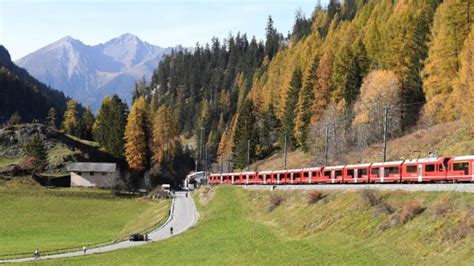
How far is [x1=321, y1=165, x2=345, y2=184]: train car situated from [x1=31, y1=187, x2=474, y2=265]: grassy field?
5.58 meters

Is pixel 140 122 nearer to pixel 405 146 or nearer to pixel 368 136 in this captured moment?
pixel 368 136

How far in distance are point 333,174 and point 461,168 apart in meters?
21.5

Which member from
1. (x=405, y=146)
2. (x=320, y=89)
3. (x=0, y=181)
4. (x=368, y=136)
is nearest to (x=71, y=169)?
(x=0, y=181)

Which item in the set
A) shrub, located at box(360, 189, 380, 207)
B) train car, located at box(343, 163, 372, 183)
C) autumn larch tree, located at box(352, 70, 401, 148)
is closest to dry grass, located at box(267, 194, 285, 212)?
train car, located at box(343, 163, 372, 183)

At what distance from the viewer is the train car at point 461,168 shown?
41.6 metres

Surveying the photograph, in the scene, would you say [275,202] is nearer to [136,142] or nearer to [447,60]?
[447,60]

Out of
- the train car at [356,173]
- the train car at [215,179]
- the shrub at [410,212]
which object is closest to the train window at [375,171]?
the train car at [356,173]

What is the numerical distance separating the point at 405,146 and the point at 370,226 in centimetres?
3972

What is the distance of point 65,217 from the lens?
86750 mm

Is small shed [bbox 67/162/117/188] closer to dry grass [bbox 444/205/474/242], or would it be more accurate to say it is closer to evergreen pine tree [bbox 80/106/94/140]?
evergreen pine tree [bbox 80/106/94/140]

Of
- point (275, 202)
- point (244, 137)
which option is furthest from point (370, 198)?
point (244, 137)

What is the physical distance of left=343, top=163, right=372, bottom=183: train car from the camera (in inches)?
2218

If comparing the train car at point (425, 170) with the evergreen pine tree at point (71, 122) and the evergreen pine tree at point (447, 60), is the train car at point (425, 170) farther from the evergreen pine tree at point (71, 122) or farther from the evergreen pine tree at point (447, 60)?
the evergreen pine tree at point (71, 122)

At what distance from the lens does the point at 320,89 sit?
10844cm
